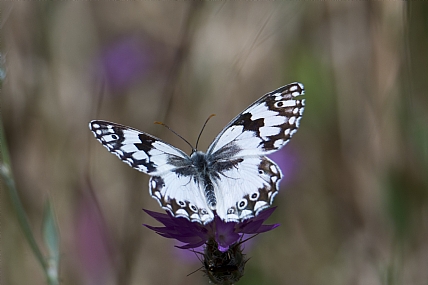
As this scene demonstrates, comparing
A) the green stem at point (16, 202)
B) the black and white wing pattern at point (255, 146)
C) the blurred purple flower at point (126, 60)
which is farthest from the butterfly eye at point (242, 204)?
the blurred purple flower at point (126, 60)

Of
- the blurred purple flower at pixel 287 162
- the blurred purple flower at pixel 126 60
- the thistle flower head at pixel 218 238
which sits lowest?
the blurred purple flower at pixel 287 162

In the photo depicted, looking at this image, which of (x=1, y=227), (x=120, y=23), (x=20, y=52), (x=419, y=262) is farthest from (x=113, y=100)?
(x=419, y=262)

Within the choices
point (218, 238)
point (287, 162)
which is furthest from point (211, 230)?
point (287, 162)

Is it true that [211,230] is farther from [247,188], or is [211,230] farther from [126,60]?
[126,60]

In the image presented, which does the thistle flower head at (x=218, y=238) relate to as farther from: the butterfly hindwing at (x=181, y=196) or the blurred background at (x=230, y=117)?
the blurred background at (x=230, y=117)

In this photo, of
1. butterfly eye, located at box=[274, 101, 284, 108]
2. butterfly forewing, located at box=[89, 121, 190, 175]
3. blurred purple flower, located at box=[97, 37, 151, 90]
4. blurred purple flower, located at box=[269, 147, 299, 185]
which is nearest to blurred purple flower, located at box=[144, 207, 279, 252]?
butterfly forewing, located at box=[89, 121, 190, 175]
